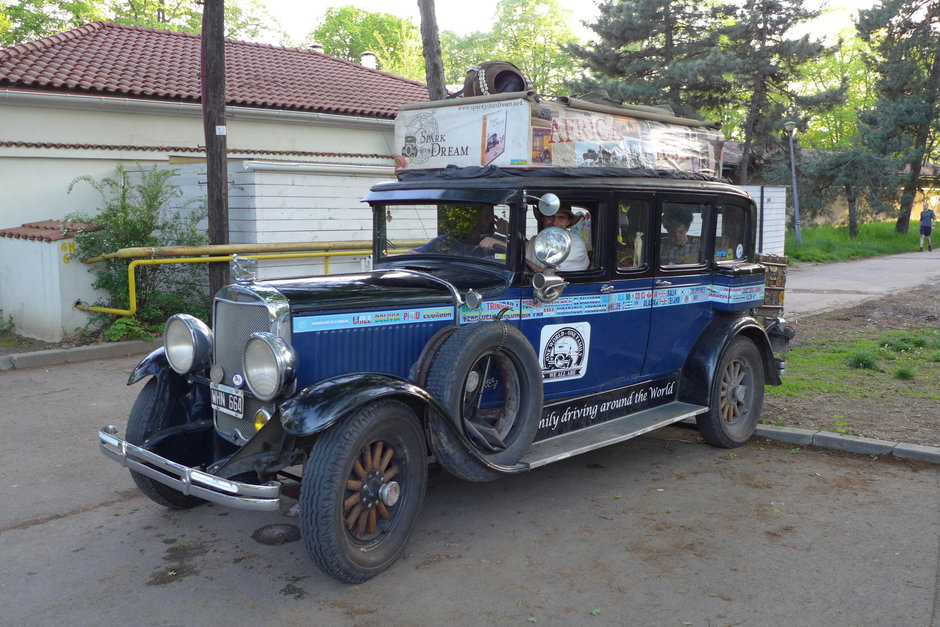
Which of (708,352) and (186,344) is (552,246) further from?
(186,344)

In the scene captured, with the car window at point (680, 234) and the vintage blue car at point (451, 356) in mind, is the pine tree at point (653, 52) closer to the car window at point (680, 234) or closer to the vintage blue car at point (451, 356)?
the car window at point (680, 234)

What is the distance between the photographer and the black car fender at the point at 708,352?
618cm

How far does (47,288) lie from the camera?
33.6 ft

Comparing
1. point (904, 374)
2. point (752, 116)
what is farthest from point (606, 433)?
point (752, 116)

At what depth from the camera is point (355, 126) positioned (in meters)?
16.9

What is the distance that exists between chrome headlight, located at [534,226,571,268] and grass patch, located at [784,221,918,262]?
21.7m

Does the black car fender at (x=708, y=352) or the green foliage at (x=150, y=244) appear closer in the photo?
the black car fender at (x=708, y=352)

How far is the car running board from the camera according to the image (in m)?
4.98

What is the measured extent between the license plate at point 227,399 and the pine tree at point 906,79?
32546mm

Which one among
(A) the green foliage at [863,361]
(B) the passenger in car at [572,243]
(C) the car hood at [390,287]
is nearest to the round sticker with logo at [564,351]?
(B) the passenger in car at [572,243]

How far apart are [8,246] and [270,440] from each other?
851 cm

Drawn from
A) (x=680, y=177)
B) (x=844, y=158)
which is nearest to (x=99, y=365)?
(x=680, y=177)

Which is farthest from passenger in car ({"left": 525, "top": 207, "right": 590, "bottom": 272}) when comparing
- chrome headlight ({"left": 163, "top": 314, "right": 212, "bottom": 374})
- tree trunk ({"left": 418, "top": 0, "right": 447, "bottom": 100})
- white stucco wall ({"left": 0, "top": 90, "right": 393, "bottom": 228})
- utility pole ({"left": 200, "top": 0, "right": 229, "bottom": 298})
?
white stucco wall ({"left": 0, "top": 90, "right": 393, "bottom": 228})

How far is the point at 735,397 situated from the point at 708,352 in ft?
1.74
